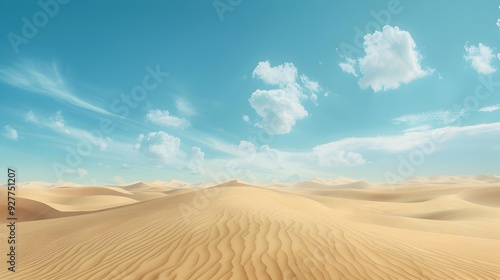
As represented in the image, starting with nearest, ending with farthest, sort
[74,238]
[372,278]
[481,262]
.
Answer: [372,278] → [481,262] → [74,238]

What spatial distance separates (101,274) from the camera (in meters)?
5.47

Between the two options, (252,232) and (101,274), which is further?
(252,232)

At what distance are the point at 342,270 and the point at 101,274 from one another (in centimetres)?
452

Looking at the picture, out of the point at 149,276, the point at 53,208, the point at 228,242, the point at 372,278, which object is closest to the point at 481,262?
the point at 372,278

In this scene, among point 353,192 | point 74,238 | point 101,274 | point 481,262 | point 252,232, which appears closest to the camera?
point 101,274

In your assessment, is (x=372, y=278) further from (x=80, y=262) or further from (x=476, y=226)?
(x=476, y=226)

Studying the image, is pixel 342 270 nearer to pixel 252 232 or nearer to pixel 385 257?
pixel 385 257

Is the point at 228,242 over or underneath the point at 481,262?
over

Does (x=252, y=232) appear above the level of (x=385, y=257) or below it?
above

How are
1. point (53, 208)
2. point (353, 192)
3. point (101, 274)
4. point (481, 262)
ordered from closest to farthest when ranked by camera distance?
point (101, 274) < point (481, 262) < point (53, 208) < point (353, 192)

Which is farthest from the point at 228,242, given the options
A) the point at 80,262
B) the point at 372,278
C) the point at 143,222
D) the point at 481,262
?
the point at 481,262

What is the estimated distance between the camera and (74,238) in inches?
364

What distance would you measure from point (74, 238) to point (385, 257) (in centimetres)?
916

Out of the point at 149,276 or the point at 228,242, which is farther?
the point at 228,242
